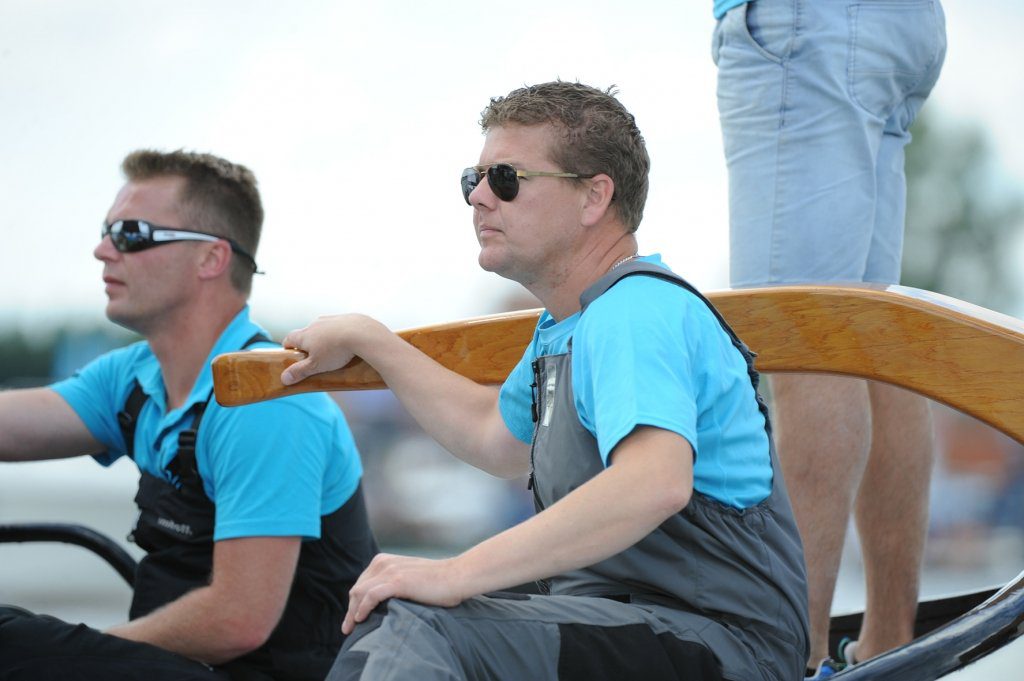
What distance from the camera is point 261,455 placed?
241 centimetres

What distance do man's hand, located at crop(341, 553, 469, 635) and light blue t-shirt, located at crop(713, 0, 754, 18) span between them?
1473 mm

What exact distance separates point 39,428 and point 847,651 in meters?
1.91

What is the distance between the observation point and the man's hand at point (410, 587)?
1.38m

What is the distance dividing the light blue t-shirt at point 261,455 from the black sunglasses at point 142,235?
0.27 metres

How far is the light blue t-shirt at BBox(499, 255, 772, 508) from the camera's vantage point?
57.0 inches

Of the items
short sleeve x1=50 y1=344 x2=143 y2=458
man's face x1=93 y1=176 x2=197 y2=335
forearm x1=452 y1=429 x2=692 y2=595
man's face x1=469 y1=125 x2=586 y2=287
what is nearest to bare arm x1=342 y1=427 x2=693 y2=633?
forearm x1=452 y1=429 x2=692 y2=595

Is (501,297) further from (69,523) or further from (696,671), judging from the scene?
(696,671)

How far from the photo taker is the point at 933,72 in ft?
8.19

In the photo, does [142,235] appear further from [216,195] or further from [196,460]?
[196,460]

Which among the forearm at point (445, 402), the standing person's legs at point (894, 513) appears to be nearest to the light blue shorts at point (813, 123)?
the standing person's legs at point (894, 513)

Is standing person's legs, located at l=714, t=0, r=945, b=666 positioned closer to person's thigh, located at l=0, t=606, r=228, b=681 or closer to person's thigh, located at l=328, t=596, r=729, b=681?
person's thigh, located at l=328, t=596, r=729, b=681

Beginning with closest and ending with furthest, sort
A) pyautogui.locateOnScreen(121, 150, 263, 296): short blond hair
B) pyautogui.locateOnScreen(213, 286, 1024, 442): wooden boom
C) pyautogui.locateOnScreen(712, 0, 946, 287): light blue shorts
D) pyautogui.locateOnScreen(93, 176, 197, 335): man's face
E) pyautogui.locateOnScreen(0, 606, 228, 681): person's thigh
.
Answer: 1. pyautogui.locateOnScreen(213, 286, 1024, 442): wooden boom
2. pyautogui.locateOnScreen(0, 606, 228, 681): person's thigh
3. pyautogui.locateOnScreen(712, 0, 946, 287): light blue shorts
4. pyautogui.locateOnScreen(93, 176, 197, 335): man's face
5. pyautogui.locateOnScreen(121, 150, 263, 296): short blond hair

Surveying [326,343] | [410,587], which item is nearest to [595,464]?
[410,587]

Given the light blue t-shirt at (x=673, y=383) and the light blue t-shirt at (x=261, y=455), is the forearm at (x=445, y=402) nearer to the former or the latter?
the light blue t-shirt at (x=673, y=383)
